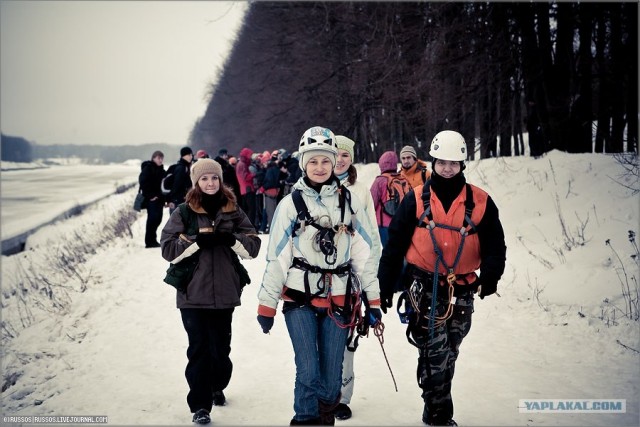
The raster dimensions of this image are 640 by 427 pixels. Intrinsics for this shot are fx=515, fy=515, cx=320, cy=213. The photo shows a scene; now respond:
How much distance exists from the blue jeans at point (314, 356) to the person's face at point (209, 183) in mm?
1378

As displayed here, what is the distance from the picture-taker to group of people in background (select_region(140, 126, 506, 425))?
11.8 feet

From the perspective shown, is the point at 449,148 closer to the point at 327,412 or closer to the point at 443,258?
the point at 443,258

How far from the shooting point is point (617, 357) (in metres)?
5.42

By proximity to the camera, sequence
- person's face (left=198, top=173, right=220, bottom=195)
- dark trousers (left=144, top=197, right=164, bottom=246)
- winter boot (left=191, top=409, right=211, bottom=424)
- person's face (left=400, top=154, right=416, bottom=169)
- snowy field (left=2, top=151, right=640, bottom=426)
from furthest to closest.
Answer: dark trousers (left=144, top=197, right=164, bottom=246)
person's face (left=400, top=154, right=416, bottom=169)
snowy field (left=2, top=151, right=640, bottom=426)
person's face (left=198, top=173, right=220, bottom=195)
winter boot (left=191, top=409, right=211, bottom=424)

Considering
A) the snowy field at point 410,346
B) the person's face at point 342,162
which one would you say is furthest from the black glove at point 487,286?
the person's face at point 342,162

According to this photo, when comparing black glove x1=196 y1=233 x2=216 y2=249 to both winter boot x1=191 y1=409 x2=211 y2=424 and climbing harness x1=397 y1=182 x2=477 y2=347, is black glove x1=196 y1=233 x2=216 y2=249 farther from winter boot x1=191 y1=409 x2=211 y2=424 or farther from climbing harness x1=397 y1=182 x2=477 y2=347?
climbing harness x1=397 y1=182 x2=477 y2=347

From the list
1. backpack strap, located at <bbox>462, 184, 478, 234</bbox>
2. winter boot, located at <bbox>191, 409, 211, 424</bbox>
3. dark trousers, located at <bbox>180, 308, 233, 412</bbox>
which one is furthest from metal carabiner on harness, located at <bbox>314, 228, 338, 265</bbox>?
winter boot, located at <bbox>191, 409, 211, 424</bbox>

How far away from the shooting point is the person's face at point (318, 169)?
12.1 feet

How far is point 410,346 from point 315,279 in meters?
2.86

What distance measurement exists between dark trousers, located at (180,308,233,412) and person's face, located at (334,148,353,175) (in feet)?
5.52

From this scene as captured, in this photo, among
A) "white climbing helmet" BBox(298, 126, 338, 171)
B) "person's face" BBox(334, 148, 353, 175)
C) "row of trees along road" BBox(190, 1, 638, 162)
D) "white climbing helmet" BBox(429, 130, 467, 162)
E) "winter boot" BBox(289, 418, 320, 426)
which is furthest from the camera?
"row of trees along road" BBox(190, 1, 638, 162)

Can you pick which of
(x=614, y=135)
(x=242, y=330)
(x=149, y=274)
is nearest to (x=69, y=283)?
(x=149, y=274)

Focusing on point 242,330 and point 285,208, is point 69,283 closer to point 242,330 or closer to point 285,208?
point 242,330

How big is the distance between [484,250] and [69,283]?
359 inches
